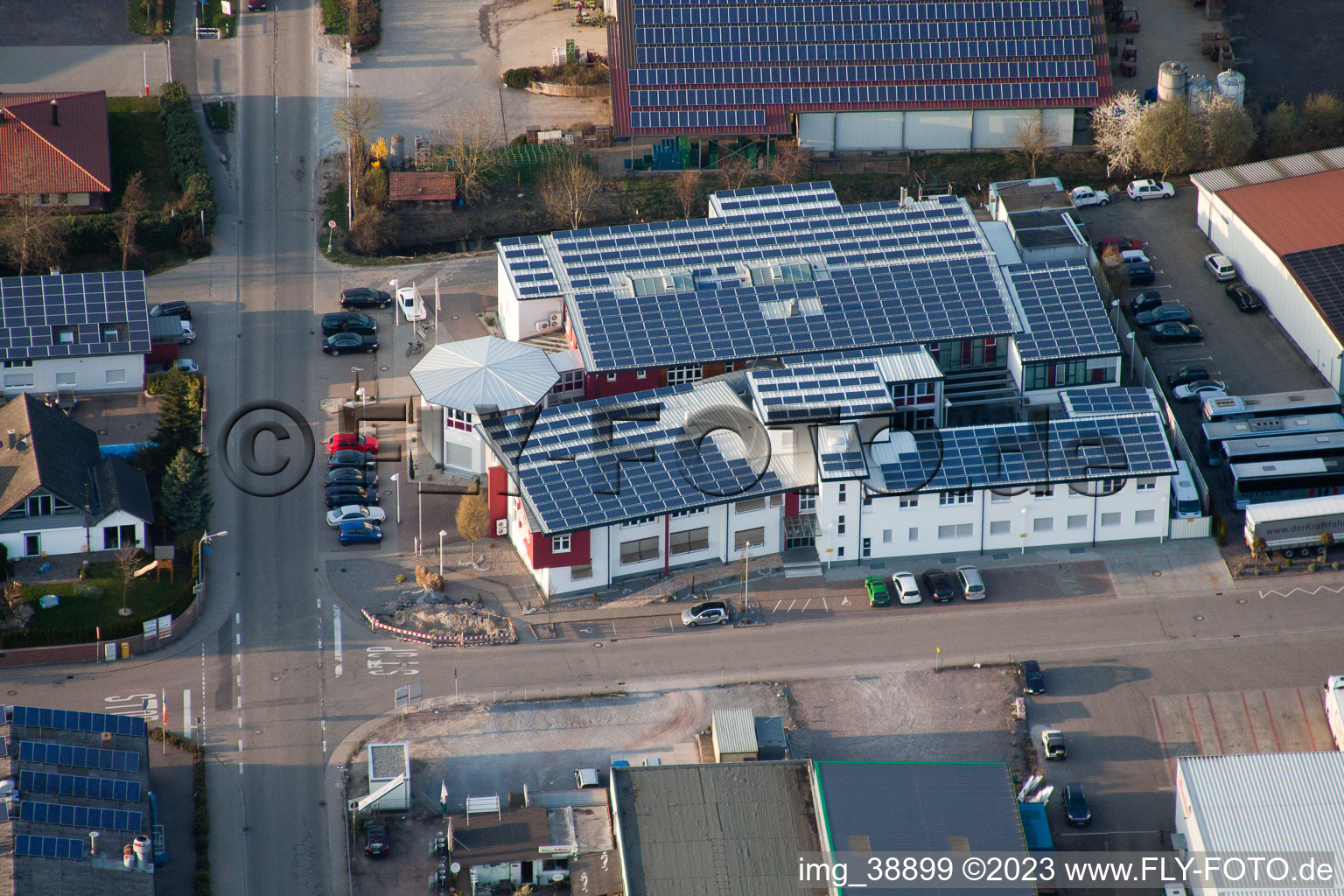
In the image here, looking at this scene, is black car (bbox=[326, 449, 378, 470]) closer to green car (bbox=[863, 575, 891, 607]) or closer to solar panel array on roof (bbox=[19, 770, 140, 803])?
solar panel array on roof (bbox=[19, 770, 140, 803])

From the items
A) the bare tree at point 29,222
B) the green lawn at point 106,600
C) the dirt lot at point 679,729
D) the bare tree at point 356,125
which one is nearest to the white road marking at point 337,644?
the dirt lot at point 679,729

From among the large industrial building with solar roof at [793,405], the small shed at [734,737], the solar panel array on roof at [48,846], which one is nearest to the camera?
the solar panel array on roof at [48,846]

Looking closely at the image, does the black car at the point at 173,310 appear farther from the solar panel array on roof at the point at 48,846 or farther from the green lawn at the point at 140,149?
the solar panel array on roof at the point at 48,846

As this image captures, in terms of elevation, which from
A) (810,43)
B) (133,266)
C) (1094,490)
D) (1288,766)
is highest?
(810,43)

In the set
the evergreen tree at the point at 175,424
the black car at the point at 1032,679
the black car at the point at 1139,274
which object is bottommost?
the black car at the point at 1032,679

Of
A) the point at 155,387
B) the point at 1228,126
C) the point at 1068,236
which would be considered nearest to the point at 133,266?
the point at 155,387

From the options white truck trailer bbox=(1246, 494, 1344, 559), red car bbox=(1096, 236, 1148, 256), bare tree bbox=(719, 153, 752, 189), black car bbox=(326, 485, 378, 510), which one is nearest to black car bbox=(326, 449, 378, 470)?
black car bbox=(326, 485, 378, 510)

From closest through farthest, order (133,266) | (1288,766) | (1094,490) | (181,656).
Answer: (1288,766) < (181,656) < (1094,490) < (133,266)

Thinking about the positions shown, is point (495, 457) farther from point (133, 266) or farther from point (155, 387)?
point (133, 266)
